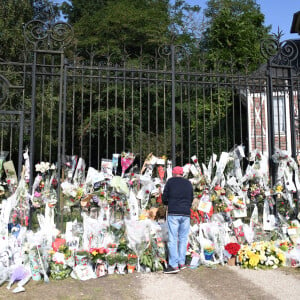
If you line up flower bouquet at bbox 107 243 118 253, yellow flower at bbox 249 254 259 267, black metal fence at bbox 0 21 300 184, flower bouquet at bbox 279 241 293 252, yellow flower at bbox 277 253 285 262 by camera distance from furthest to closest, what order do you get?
black metal fence at bbox 0 21 300 184, flower bouquet at bbox 279 241 293 252, yellow flower at bbox 277 253 285 262, yellow flower at bbox 249 254 259 267, flower bouquet at bbox 107 243 118 253

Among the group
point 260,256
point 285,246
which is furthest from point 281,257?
point 260,256

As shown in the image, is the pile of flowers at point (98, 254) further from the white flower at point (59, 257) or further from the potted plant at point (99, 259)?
the white flower at point (59, 257)

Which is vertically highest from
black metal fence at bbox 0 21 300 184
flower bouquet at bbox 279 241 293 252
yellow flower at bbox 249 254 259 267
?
black metal fence at bbox 0 21 300 184

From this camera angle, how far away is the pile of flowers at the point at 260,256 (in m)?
4.61

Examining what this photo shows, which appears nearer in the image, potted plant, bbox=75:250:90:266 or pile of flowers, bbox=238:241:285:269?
potted plant, bbox=75:250:90:266

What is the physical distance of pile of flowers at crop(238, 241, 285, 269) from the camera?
4605 mm

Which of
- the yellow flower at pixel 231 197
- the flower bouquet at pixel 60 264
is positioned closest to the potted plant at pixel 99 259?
the flower bouquet at pixel 60 264

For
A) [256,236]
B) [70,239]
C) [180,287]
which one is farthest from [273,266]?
[70,239]

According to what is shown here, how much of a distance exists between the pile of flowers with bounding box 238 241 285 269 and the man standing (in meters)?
0.80

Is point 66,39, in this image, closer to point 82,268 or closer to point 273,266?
point 82,268

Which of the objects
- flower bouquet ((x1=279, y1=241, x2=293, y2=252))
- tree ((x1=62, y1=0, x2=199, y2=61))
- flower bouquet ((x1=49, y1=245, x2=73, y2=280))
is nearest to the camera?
flower bouquet ((x1=49, y1=245, x2=73, y2=280))

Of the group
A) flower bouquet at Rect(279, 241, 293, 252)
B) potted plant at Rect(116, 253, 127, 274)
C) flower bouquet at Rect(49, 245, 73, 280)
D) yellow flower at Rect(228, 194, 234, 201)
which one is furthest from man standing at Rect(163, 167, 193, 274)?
flower bouquet at Rect(279, 241, 293, 252)

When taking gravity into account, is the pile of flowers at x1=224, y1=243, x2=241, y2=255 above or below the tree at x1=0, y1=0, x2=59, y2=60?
below

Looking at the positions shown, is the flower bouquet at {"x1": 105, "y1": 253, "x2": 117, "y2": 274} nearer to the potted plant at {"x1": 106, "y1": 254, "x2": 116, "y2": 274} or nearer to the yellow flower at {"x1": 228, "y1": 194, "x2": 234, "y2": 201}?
the potted plant at {"x1": 106, "y1": 254, "x2": 116, "y2": 274}
